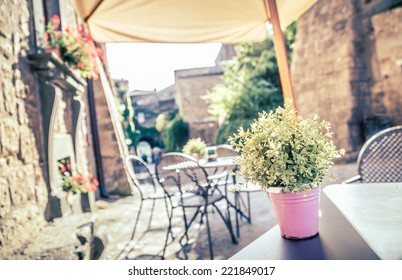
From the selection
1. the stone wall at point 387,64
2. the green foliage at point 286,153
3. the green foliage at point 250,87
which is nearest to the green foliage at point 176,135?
the green foliage at point 250,87

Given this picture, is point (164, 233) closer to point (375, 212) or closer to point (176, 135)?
point (375, 212)

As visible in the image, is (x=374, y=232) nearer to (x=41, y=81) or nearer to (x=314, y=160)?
(x=314, y=160)

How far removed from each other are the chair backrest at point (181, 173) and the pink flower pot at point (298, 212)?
1.60 metres

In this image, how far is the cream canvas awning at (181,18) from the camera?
1800 mm

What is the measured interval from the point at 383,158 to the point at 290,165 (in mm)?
1173

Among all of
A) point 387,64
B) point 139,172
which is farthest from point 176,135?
point 387,64

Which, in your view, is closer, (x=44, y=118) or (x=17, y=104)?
(x=17, y=104)

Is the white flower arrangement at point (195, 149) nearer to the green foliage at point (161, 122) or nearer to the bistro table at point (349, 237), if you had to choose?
the bistro table at point (349, 237)

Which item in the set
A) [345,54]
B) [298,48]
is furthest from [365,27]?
[298,48]

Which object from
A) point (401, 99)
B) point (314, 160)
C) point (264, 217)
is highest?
point (401, 99)

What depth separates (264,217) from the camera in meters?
3.29

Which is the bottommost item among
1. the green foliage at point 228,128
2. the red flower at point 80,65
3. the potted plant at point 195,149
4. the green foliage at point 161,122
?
the potted plant at point 195,149
